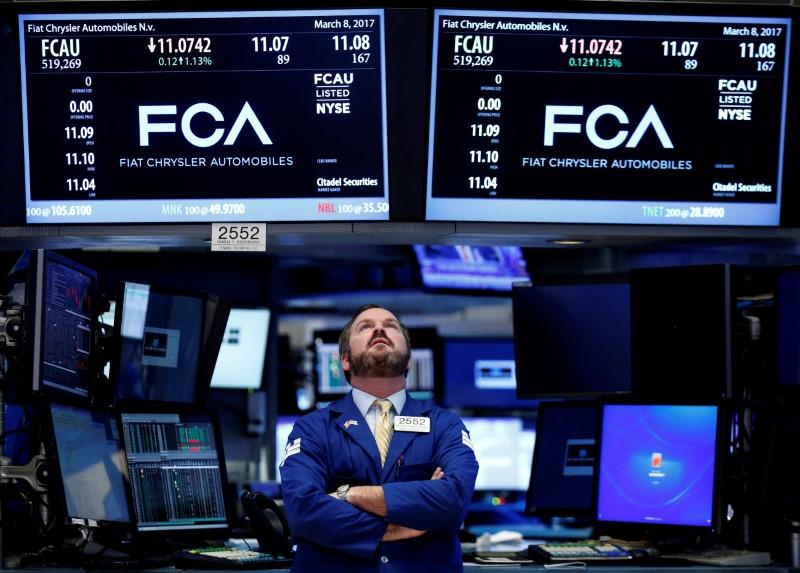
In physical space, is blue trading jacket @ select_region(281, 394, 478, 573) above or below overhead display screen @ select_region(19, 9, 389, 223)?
below

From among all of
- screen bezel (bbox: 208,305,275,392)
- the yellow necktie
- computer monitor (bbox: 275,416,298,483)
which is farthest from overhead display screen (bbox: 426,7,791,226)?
computer monitor (bbox: 275,416,298,483)

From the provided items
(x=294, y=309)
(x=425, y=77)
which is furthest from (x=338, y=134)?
(x=294, y=309)

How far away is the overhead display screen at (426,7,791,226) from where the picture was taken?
14.2 feet

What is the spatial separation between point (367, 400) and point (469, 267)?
4237 mm

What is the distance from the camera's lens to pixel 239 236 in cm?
430

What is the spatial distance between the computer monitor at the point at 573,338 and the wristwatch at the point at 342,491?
1332 mm

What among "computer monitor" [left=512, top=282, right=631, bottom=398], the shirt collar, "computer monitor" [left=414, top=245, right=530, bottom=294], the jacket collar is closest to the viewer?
the jacket collar

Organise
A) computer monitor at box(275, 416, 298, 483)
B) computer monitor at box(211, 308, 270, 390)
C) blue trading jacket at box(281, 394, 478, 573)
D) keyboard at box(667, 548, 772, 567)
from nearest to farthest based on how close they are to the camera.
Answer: blue trading jacket at box(281, 394, 478, 573), keyboard at box(667, 548, 772, 567), computer monitor at box(211, 308, 270, 390), computer monitor at box(275, 416, 298, 483)

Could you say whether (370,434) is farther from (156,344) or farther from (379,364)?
(156,344)

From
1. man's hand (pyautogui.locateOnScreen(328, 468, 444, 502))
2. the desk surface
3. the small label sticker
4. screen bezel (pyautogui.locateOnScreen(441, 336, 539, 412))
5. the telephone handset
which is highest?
the small label sticker

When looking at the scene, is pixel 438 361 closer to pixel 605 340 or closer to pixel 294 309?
pixel 294 309

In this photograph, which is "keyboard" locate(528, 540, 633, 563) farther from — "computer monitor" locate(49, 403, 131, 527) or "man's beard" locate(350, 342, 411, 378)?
"computer monitor" locate(49, 403, 131, 527)

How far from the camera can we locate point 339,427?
3822 millimetres

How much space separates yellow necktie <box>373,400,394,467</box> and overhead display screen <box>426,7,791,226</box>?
30.3 inches
